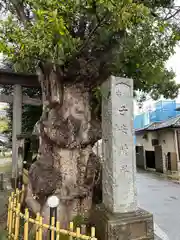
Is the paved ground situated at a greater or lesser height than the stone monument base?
lesser

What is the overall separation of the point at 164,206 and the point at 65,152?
5.39 metres

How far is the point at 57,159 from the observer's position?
4496 millimetres

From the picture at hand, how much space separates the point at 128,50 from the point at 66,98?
1.85 m

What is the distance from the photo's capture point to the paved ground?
516 cm

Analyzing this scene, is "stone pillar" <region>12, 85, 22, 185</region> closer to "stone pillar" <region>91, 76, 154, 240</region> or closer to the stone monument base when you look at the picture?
"stone pillar" <region>91, 76, 154, 240</region>

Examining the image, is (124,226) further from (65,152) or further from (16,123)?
(16,123)

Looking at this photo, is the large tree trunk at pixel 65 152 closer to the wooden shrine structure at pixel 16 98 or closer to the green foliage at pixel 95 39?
the green foliage at pixel 95 39

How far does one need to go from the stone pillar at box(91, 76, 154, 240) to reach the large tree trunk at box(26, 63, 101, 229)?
25.2 inches

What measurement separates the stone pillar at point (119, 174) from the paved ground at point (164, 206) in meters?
1.73

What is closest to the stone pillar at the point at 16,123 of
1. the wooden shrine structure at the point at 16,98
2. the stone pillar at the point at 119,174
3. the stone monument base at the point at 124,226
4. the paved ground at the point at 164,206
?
the wooden shrine structure at the point at 16,98

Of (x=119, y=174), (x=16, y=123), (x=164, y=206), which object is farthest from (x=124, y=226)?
(x=16, y=123)

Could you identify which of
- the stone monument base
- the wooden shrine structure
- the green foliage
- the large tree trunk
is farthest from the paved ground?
the wooden shrine structure

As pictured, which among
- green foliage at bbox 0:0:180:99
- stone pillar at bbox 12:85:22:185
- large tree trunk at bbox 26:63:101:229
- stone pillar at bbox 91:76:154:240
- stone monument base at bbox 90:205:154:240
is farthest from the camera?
stone pillar at bbox 12:85:22:185

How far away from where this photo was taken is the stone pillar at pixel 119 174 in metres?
→ 3.41
